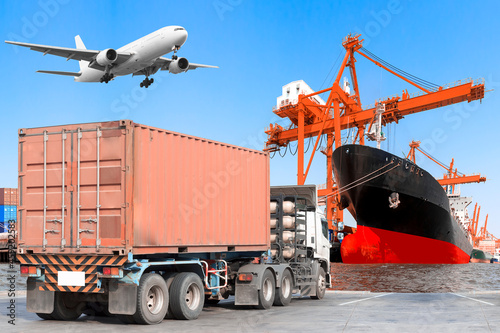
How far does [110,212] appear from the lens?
9.98 metres

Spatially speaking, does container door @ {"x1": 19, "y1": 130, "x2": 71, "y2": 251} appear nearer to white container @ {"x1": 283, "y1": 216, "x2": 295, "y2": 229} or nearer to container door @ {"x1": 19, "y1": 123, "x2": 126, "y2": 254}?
container door @ {"x1": 19, "y1": 123, "x2": 126, "y2": 254}

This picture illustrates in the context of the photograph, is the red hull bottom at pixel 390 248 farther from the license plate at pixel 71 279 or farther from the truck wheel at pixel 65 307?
the license plate at pixel 71 279

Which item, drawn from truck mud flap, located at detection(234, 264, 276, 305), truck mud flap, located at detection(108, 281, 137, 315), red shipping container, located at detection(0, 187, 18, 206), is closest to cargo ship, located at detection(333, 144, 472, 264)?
truck mud flap, located at detection(234, 264, 276, 305)

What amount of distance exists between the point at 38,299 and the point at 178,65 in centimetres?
2453

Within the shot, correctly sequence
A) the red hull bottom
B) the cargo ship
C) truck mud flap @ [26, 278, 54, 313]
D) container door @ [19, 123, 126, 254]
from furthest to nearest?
the red hull bottom
the cargo ship
truck mud flap @ [26, 278, 54, 313]
container door @ [19, 123, 126, 254]

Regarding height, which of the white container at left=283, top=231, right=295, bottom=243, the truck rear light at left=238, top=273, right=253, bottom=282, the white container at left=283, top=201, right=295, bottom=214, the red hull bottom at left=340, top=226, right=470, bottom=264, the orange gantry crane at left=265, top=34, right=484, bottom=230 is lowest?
the red hull bottom at left=340, top=226, right=470, bottom=264

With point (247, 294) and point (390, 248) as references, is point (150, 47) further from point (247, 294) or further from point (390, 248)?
point (390, 248)

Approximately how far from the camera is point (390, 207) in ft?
141

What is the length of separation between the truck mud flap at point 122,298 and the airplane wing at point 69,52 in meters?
23.8

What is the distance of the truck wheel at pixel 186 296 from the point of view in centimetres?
1068

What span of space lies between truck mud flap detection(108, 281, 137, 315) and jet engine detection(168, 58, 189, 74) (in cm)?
2524

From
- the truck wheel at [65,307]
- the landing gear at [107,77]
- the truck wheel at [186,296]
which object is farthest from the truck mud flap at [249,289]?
the landing gear at [107,77]

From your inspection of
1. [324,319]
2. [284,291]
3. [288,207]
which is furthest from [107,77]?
[324,319]

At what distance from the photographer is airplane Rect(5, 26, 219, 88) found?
30.3 meters
